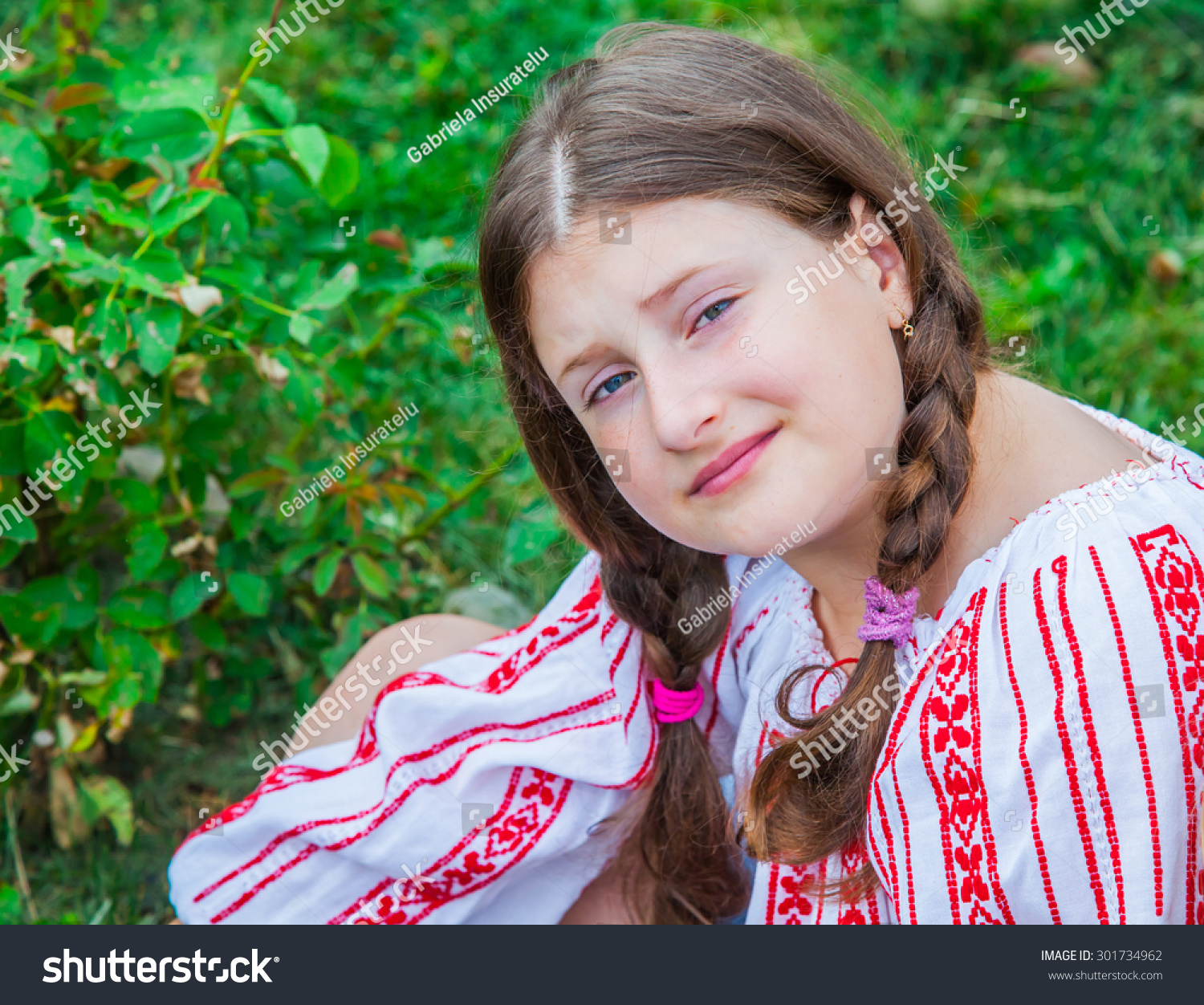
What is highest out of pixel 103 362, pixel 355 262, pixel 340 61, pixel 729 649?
pixel 340 61

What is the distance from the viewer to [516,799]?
1.31 meters

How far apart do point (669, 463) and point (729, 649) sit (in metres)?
0.38

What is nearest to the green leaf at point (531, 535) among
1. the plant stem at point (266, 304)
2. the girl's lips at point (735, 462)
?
the plant stem at point (266, 304)

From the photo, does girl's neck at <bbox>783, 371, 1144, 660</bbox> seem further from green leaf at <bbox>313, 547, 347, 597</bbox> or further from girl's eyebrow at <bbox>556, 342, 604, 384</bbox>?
green leaf at <bbox>313, 547, 347, 597</bbox>

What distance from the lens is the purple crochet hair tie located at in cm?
107

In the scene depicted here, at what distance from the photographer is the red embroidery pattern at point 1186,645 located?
90cm

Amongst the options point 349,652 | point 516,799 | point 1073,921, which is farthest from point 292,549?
point 1073,921

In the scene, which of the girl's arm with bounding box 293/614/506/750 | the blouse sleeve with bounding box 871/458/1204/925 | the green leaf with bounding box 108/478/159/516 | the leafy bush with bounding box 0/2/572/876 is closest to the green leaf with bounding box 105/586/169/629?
the leafy bush with bounding box 0/2/572/876

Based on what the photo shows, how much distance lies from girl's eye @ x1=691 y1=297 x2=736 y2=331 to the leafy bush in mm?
506

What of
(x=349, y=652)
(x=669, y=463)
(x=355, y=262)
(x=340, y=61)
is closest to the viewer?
(x=669, y=463)
